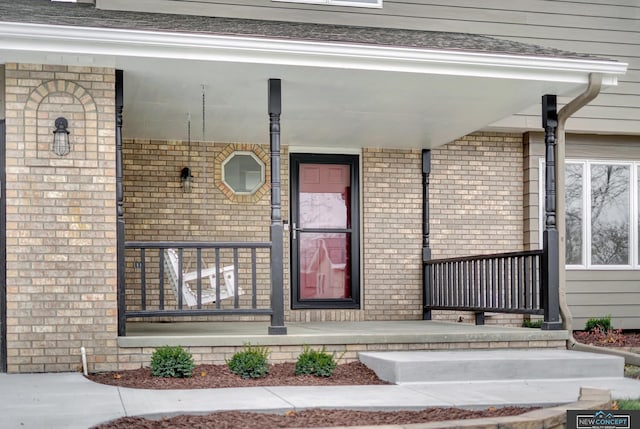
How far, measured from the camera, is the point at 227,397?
6285mm

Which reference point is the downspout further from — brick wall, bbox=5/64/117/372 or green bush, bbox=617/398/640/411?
brick wall, bbox=5/64/117/372

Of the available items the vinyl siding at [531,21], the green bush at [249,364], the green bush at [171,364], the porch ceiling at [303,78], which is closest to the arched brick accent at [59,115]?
the porch ceiling at [303,78]

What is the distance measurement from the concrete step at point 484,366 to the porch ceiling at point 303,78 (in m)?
2.64

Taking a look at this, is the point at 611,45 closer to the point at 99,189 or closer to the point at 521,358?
the point at 521,358

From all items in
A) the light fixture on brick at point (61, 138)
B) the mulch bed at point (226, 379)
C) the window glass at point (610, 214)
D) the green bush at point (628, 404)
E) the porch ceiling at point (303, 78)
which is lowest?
the mulch bed at point (226, 379)

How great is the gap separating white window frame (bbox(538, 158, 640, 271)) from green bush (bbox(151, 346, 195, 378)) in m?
6.33

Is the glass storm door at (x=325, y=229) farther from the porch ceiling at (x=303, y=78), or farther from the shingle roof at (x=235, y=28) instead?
the shingle roof at (x=235, y=28)

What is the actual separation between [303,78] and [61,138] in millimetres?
2311

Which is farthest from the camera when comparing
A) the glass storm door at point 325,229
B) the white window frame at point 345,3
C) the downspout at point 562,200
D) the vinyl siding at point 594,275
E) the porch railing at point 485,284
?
Answer: the vinyl siding at point 594,275

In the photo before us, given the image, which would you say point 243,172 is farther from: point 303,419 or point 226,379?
point 303,419

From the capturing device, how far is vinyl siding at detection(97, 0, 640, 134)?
10.7m

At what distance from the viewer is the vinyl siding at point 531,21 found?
1070 cm

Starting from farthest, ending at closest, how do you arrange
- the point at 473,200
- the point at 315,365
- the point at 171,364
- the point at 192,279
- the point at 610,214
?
1. the point at 610,214
2. the point at 473,200
3. the point at 192,279
4. the point at 315,365
5. the point at 171,364

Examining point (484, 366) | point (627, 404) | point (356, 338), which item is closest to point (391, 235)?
point (356, 338)
